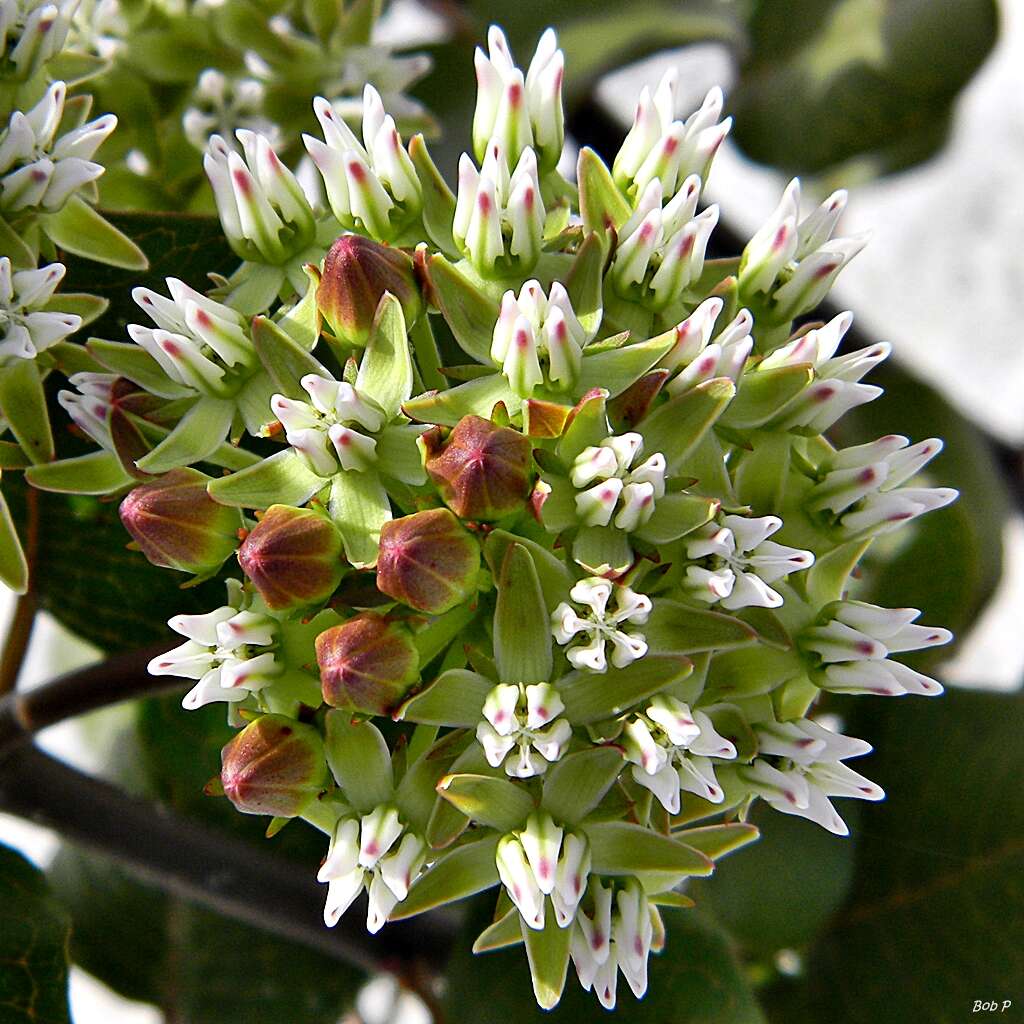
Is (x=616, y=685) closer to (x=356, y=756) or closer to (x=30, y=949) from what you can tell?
(x=356, y=756)

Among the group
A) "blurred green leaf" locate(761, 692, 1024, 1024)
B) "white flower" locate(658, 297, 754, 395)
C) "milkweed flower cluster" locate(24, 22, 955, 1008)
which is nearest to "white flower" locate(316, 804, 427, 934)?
"milkweed flower cluster" locate(24, 22, 955, 1008)

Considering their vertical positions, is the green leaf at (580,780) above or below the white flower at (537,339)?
below

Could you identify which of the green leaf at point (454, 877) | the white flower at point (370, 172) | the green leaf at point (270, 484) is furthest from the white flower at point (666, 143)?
the green leaf at point (454, 877)

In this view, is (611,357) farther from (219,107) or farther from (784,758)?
(219,107)

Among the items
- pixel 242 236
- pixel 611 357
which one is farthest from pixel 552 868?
pixel 242 236

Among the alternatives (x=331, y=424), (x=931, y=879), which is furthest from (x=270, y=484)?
(x=931, y=879)

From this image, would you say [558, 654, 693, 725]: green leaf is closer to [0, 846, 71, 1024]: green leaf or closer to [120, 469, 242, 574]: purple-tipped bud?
[120, 469, 242, 574]: purple-tipped bud

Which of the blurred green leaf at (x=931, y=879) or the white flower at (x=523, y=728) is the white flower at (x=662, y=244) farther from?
the blurred green leaf at (x=931, y=879)
